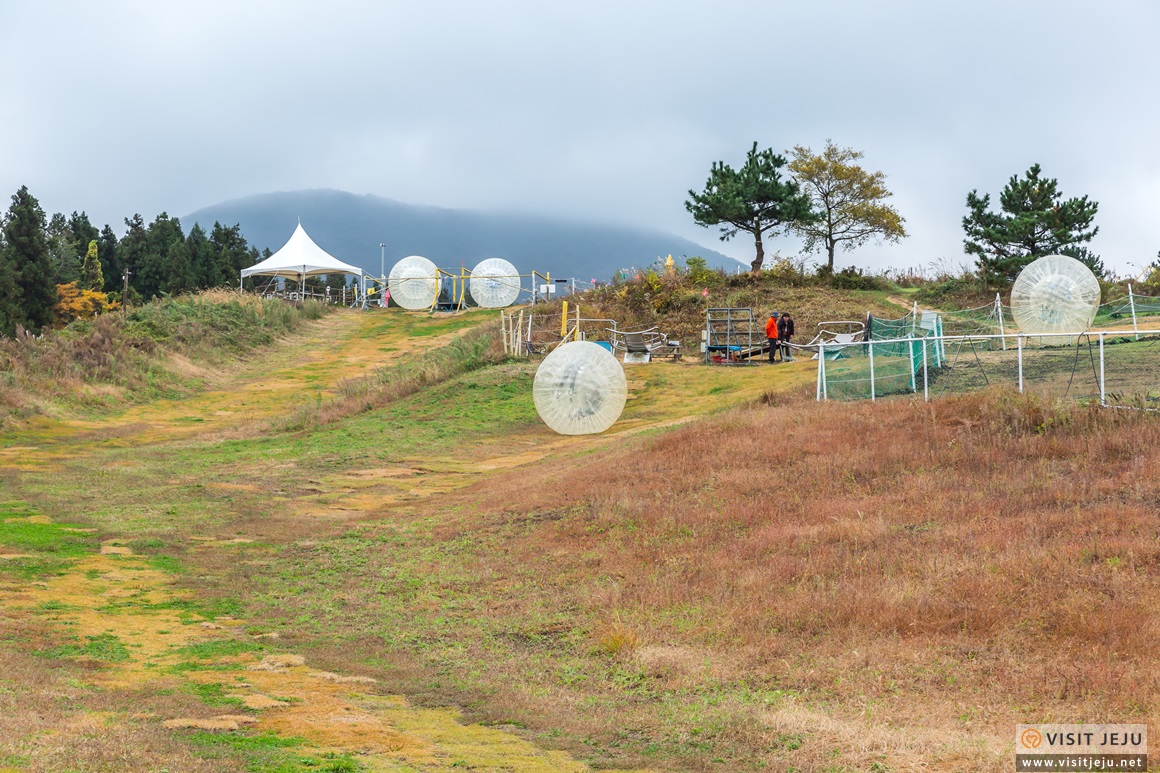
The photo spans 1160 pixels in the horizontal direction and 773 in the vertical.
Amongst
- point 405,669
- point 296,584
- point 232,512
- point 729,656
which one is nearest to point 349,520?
point 232,512

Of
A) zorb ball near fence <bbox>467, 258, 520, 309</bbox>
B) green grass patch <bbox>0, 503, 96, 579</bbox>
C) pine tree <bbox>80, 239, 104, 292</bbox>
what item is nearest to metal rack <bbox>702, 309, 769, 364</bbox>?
zorb ball near fence <bbox>467, 258, 520, 309</bbox>

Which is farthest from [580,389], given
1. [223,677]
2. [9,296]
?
[9,296]

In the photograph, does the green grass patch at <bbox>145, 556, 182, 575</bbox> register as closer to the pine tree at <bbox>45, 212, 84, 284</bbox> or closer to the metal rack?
the metal rack

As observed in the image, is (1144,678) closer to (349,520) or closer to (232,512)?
(349,520)

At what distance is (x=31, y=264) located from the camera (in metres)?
68.4

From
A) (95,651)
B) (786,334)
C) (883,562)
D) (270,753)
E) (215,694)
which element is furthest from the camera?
(786,334)

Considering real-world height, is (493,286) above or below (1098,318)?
above

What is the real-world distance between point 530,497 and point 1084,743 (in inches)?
478

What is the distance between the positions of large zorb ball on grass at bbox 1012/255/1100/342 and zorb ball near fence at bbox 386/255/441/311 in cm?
3081

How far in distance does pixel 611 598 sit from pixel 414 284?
4298 centimetres

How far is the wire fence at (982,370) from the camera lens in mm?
20000

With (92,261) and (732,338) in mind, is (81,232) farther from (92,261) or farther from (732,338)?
(732,338)

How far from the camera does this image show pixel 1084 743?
24.9 ft

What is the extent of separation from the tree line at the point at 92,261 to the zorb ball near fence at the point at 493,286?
2622 cm
